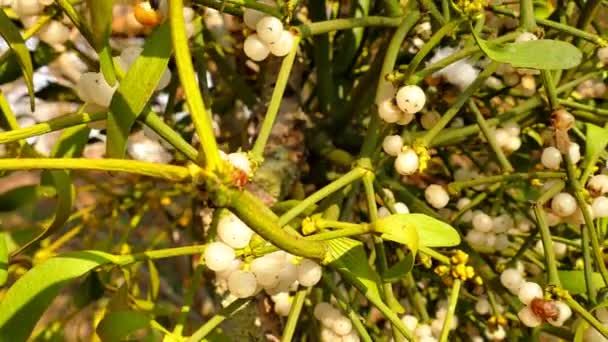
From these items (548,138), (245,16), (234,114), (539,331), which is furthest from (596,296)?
(234,114)

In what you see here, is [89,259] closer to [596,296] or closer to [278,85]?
[278,85]

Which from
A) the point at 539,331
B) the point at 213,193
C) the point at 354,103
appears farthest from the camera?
the point at 354,103

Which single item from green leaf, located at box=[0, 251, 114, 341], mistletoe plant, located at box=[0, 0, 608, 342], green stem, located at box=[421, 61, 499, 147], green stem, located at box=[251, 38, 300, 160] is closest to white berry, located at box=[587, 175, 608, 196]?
mistletoe plant, located at box=[0, 0, 608, 342]

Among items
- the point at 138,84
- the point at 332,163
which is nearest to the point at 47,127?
the point at 138,84

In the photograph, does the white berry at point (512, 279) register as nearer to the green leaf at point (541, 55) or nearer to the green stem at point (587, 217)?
the green stem at point (587, 217)

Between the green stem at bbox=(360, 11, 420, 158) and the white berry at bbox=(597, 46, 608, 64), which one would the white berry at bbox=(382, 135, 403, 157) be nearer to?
the green stem at bbox=(360, 11, 420, 158)

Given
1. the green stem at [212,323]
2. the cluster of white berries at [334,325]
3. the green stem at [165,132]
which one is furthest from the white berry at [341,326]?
the green stem at [165,132]
